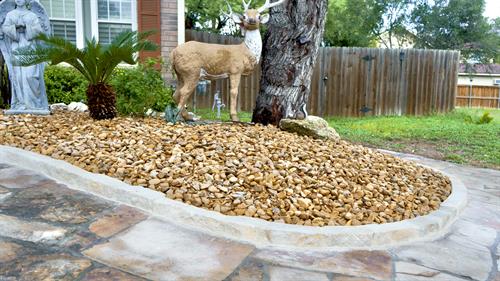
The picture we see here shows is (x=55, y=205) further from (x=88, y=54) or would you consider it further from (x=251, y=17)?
(x=251, y=17)

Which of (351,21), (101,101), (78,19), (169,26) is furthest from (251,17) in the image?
(351,21)

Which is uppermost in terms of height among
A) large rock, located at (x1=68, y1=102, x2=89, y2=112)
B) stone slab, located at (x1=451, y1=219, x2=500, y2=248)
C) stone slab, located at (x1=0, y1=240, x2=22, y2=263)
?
large rock, located at (x1=68, y1=102, x2=89, y2=112)

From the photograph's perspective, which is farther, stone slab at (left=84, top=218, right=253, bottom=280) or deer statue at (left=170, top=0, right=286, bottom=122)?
deer statue at (left=170, top=0, right=286, bottom=122)

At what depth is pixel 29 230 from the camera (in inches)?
101

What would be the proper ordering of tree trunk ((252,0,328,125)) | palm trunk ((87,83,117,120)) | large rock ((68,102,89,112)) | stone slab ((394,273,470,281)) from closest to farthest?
1. stone slab ((394,273,470,281))
2. palm trunk ((87,83,117,120))
3. tree trunk ((252,0,328,125))
4. large rock ((68,102,89,112))

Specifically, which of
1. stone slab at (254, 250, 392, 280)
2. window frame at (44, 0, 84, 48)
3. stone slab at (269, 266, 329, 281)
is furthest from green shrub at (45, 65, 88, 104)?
stone slab at (269, 266, 329, 281)

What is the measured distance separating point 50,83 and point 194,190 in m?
5.33

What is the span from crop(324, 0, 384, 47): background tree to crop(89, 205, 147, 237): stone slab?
1681cm

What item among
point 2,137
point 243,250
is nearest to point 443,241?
point 243,250

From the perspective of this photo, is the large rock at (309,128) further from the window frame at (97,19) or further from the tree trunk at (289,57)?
the window frame at (97,19)

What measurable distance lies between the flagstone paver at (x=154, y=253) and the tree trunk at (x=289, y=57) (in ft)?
9.61

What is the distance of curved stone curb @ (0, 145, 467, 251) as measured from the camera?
2.71m

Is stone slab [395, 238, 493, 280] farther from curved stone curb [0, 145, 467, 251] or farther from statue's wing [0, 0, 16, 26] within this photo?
statue's wing [0, 0, 16, 26]

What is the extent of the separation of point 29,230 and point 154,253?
0.81 m
